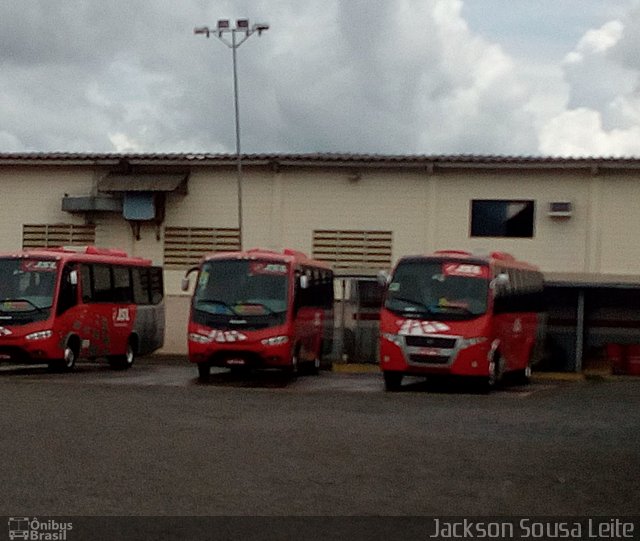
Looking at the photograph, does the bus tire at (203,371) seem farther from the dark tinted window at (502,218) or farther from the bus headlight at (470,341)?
the dark tinted window at (502,218)

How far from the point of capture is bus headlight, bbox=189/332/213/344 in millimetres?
27688

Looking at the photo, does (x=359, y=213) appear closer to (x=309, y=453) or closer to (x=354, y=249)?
(x=354, y=249)

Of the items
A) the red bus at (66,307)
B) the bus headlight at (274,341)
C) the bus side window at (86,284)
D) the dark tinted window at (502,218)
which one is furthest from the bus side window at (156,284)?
the dark tinted window at (502,218)

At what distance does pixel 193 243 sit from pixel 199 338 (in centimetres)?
1395

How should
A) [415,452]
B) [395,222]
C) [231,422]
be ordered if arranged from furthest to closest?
[395,222] → [231,422] → [415,452]

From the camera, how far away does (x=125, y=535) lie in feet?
27.5

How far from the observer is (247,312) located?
2780cm

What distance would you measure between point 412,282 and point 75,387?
22.5ft

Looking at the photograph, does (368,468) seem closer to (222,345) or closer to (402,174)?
(222,345)

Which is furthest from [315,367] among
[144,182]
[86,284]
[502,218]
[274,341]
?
[144,182]

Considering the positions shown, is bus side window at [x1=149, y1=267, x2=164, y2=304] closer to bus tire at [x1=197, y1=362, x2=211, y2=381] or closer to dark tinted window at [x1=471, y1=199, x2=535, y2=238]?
bus tire at [x1=197, y1=362, x2=211, y2=381]

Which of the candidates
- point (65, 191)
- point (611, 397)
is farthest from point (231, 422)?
point (65, 191)

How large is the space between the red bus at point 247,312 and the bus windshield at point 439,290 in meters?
2.79

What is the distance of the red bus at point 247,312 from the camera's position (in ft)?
90.6
